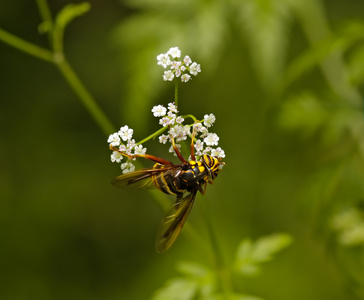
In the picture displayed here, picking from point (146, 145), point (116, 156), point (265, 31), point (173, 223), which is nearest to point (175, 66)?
point (116, 156)

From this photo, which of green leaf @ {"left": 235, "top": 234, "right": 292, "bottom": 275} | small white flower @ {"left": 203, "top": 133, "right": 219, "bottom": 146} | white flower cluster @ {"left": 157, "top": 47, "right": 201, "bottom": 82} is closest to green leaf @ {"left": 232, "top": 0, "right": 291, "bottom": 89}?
green leaf @ {"left": 235, "top": 234, "right": 292, "bottom": 275}

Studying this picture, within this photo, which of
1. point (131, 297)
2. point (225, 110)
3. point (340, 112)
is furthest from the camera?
point (225, 110)

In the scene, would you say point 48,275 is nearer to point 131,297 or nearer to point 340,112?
point 131,297

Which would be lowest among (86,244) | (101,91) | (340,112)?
(340,112)

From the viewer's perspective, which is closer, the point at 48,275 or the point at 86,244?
the point at 48,275

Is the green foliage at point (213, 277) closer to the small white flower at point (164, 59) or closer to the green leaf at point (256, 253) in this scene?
the green leaf at point (256, 253)

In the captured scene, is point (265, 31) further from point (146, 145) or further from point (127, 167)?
point (146, 145)

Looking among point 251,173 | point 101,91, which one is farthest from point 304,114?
point 101,91
